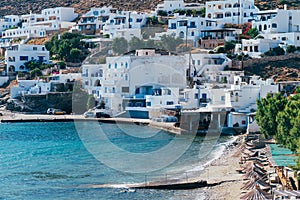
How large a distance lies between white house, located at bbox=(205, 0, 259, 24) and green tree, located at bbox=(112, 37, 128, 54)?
420 inches

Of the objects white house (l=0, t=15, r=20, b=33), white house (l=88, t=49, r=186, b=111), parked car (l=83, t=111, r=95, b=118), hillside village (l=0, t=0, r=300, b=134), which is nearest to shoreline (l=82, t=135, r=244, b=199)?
hillside village (l=0, t=0, r=300, b=134)

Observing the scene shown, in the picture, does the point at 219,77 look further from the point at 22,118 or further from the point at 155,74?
the point at 22,118

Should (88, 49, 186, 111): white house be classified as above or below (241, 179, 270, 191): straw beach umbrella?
above

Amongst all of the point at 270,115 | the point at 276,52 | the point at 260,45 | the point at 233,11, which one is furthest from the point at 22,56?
the point at 270,115

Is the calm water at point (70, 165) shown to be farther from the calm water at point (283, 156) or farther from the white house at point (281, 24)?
the white house at point (281, 24)

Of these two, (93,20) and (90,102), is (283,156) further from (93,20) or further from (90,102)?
(93,20)

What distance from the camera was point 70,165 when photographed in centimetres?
3616

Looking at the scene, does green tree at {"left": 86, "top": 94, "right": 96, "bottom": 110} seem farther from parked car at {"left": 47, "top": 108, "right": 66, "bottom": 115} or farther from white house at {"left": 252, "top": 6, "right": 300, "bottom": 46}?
white house at {"left": 252, "top": 6, "right": 300, "bottom": 46}

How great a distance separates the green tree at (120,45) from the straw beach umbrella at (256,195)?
43799 millimetres

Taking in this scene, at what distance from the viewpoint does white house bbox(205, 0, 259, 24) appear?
72.8 metres

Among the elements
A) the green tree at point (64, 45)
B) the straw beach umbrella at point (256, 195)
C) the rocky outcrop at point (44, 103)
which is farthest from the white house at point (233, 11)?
the straw beach umbrella at point (256, 195)

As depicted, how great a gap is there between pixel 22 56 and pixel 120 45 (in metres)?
11.1

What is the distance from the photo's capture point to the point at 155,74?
57.8 metres

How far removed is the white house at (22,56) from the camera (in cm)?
7169
